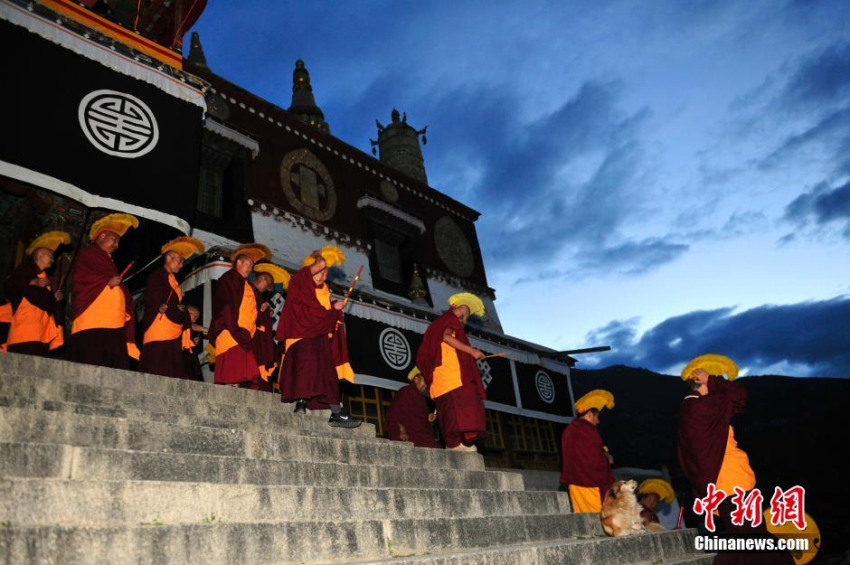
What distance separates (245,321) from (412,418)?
2.74m

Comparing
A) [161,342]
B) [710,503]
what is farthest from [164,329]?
[710,503]

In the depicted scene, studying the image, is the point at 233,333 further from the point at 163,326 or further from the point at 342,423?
the point at 342,423

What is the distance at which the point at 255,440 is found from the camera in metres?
3.76

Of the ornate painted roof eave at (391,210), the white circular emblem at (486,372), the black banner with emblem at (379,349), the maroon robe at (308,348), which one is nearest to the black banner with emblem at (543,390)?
the white circular emblem at (486,372)

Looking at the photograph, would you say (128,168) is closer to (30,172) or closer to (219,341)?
(30,172)

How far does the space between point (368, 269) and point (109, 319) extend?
7.68 metres

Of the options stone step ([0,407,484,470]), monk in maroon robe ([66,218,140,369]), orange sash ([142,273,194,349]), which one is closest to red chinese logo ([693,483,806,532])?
stone step ([0,407,484,470])

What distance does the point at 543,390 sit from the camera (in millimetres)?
14141

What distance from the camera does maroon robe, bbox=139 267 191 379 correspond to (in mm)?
6047

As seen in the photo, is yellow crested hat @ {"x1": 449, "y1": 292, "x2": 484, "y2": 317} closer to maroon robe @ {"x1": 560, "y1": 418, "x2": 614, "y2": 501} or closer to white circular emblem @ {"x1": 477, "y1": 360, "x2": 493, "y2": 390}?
maroon robe @ {"x1": 560, "y1": 418, "x2": 614, "y2": 501}

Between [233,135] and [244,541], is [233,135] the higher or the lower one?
the higher one

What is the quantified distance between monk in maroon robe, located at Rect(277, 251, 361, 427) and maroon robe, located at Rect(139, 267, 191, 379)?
1.33m

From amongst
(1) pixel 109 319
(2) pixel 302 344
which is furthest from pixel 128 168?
(2) pixel 302 344

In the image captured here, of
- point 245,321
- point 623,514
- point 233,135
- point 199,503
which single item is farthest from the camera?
point 233,135
